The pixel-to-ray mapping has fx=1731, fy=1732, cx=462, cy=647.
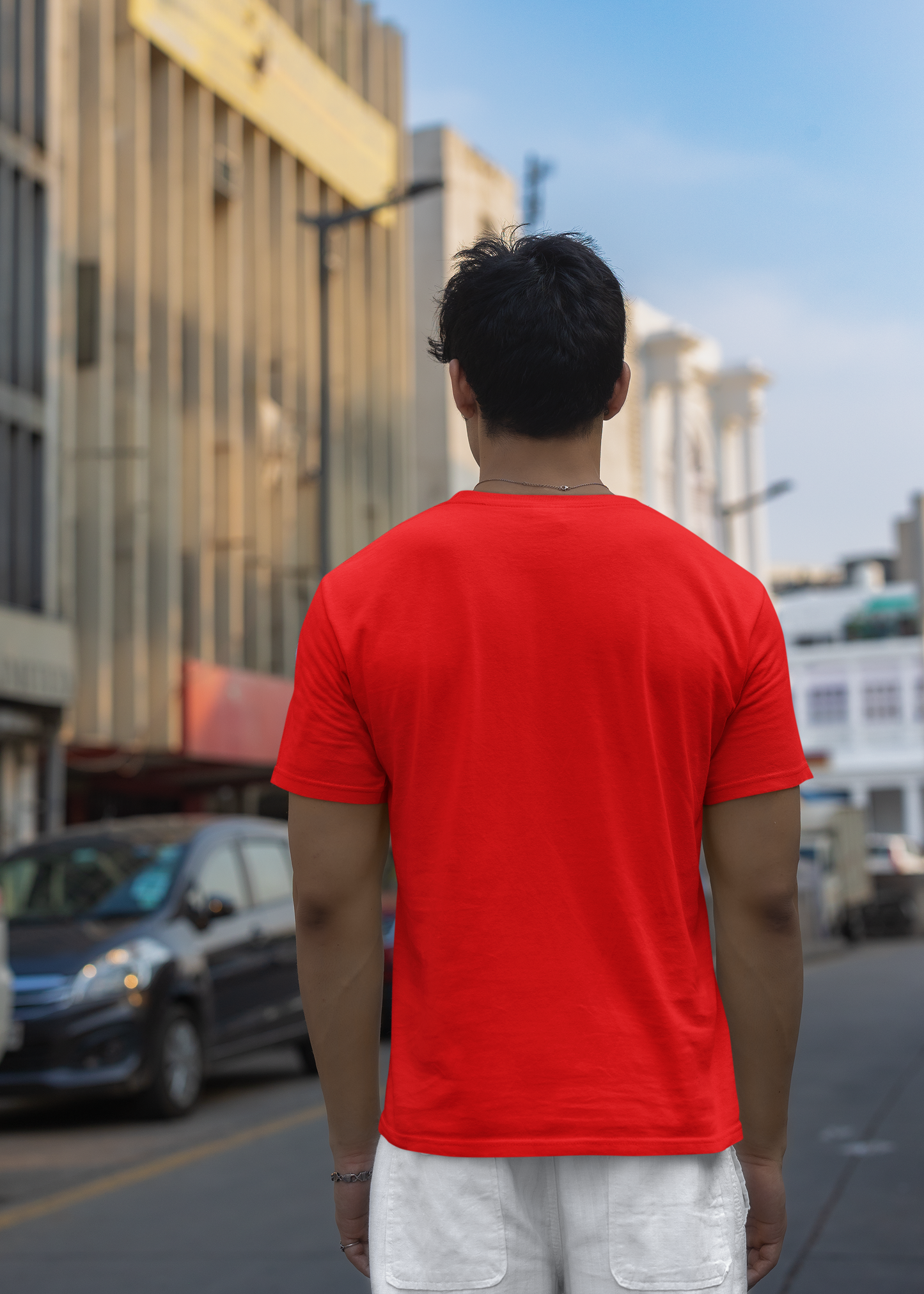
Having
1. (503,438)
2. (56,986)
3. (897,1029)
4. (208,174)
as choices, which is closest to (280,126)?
(208,174)

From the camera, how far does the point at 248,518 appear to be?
28359mm

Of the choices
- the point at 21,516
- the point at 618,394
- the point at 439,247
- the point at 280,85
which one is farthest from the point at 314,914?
the point at 439,247

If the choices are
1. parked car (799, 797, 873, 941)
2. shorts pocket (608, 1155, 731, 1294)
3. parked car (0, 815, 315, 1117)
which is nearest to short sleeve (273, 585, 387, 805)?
shorts pocket (608, 1155, 731, 1294)

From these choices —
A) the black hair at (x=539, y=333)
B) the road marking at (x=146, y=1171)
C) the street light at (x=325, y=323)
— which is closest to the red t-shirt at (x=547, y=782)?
the black hair at (x=539, y=333)

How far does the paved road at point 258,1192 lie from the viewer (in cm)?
571

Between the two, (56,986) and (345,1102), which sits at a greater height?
(345,1102)

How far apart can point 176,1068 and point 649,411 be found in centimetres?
5137

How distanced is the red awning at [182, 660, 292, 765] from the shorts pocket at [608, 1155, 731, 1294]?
22940 mm

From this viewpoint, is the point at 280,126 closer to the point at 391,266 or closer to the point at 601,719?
the point at 391,266

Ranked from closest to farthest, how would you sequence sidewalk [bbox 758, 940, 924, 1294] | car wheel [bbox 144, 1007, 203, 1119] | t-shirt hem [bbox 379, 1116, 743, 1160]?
t-shirt hem [bbox 379, 1116, 743, 1160], sidewalk [bbox 758, 940, 924, 1294], car wheel [bbox 144, 1007, 203, 1119]

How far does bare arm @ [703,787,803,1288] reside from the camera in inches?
82.4

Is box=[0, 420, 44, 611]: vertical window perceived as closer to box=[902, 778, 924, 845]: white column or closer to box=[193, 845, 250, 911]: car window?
box=[193, 845, 250, 911]: car window

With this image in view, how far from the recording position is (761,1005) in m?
2.14

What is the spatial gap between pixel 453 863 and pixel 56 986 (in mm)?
7954
